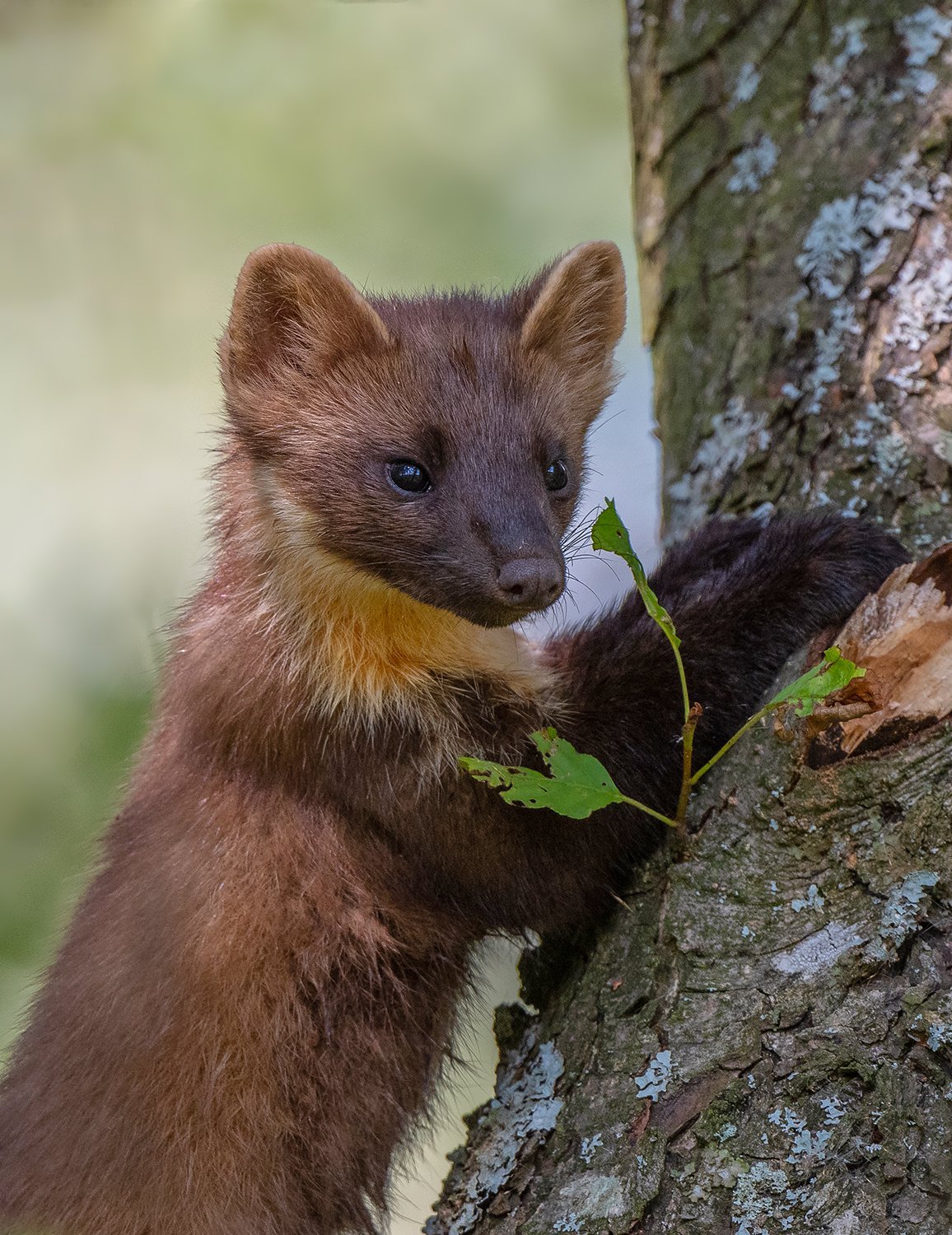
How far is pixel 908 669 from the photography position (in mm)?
3412

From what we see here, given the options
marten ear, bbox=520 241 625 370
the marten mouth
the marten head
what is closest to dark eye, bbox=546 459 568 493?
the marten head

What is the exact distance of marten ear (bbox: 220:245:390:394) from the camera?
4312 millimetres

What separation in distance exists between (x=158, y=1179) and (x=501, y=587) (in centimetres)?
224

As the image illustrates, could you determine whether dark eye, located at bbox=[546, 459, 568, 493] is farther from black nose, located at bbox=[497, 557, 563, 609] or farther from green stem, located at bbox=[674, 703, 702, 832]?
green stem, located at bbox=[674, 703, 702, 832]

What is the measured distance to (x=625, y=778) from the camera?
13.8 ft

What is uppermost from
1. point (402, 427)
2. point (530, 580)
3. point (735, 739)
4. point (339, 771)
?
point (402, 427)

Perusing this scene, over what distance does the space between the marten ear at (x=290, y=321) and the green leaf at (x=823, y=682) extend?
81.9 inches

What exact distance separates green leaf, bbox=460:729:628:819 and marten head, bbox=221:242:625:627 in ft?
1.90

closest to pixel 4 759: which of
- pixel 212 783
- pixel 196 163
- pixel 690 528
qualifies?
pixel 212 783

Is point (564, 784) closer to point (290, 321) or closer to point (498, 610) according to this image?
point (498, 610)

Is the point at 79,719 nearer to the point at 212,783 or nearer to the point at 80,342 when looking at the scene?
the point at 212,783

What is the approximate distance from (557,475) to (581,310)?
35.9 inches

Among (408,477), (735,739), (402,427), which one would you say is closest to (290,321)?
(402,427)

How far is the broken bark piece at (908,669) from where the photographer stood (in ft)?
11.1
